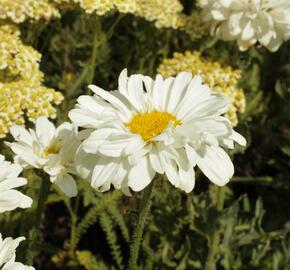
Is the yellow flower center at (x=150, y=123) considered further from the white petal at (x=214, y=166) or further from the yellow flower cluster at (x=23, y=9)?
the yellow flower cluster at (x=23, y=9)

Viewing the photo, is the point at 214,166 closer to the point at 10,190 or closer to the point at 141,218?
the point at 141,218

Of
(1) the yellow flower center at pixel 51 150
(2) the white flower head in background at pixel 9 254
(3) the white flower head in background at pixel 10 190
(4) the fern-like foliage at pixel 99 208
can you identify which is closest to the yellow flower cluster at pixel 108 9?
(4) the fern-like foliage at pixel 99 208

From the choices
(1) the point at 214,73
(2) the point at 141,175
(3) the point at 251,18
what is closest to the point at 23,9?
(1) the point at 214,73

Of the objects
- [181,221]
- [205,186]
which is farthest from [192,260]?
[205,186]

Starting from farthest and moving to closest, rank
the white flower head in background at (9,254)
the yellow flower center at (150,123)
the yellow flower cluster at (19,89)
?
1. the yellow flower cluster at (19,89)
2. the yellow flower center at (150,123)
3. the white flower head in background at (9,254)

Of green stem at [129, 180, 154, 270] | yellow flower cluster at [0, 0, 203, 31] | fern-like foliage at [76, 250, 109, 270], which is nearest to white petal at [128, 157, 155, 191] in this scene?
green stem at [129, 180, 154, 270]

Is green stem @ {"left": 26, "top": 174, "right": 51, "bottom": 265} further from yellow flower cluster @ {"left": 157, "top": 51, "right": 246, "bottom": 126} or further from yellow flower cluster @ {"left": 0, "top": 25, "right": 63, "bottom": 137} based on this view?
yellow flower cluster @ {"left": 157, "top": 51, "right": 246, "bottom": 126}
